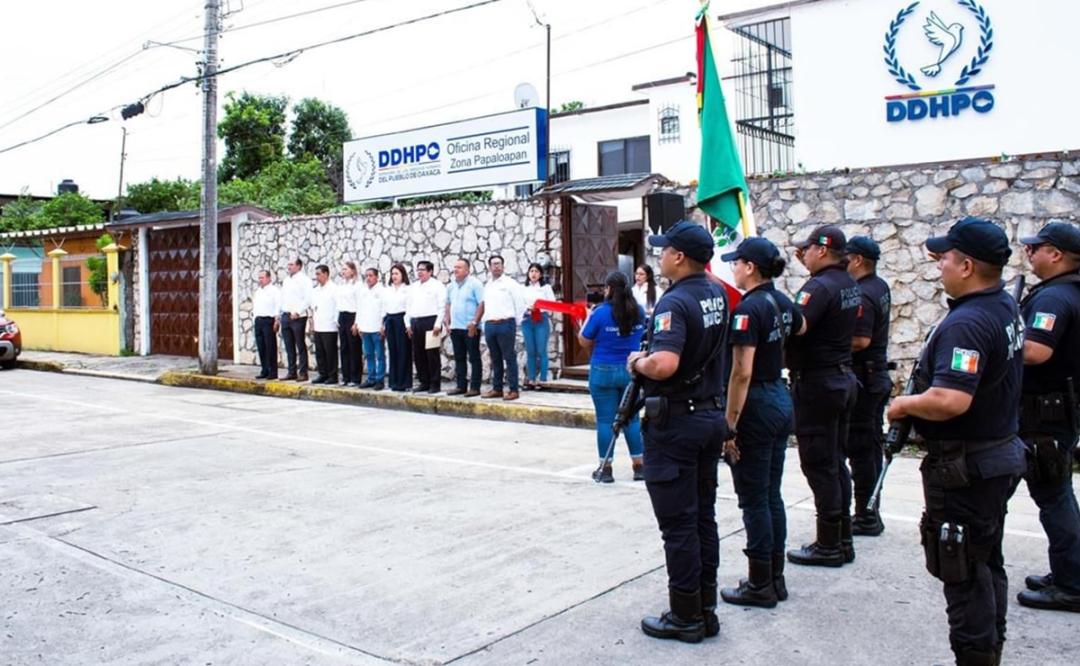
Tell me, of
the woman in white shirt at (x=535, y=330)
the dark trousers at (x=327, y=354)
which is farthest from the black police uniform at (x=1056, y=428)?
the dark trousers at (x=327, y=354)

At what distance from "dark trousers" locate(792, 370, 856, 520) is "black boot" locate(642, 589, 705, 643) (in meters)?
1.32

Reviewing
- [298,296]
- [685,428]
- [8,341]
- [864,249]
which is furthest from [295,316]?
[685,428]

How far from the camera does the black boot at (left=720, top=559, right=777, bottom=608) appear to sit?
5.00m

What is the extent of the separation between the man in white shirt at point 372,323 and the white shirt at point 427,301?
2.31ft

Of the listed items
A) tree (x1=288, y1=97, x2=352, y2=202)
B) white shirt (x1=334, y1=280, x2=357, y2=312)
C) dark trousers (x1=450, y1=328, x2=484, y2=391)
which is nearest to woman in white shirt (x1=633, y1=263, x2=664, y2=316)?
dark trousers (x1=450, y1=328, x2=484, y2=391)

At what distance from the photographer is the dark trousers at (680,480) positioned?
14.9 feet

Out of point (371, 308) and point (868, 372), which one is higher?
point (371, 308)

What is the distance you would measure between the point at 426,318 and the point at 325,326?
2305 mm

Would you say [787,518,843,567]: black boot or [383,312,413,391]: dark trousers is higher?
[383,312,413,391]: dark trousers

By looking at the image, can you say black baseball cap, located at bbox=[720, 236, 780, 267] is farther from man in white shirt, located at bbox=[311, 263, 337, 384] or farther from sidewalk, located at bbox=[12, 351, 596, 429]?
man in white shirt, located at bbox=[311, 263, 337, 384]

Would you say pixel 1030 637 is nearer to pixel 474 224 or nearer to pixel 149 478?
pixel 149 478

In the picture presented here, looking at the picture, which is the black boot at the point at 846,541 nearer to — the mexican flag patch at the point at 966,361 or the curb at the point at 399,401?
the mexican flag patch at the point at 966,361

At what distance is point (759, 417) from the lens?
5090mm

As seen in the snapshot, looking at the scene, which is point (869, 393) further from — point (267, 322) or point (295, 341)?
point (267, 322)
